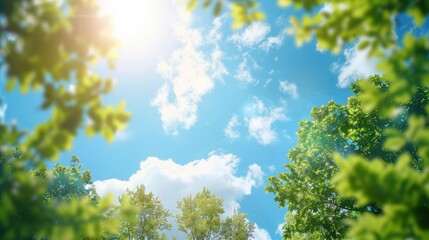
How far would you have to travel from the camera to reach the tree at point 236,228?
23.6 metres

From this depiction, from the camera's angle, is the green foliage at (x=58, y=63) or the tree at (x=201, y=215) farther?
the tree at (x=201, y=215)

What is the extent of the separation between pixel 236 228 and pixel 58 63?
80.2 ft

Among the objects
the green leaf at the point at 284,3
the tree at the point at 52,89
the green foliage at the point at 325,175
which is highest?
the green foliage at the point at 325,175

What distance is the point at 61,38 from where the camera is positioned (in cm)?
253

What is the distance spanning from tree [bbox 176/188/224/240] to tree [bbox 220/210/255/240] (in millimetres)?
1093

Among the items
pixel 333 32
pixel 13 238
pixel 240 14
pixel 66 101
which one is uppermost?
pixel 240 14

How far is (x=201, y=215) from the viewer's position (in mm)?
22391

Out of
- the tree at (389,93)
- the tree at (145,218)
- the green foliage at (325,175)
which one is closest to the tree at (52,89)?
the tree at (389,93)

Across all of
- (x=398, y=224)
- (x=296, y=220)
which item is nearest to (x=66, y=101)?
(x=398, y=224)

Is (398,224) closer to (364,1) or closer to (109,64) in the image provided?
(364,1)

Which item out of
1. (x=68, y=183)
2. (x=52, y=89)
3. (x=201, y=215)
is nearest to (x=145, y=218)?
(x=201, y=215)

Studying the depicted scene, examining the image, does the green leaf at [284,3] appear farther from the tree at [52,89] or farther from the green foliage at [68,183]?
the green foliage at [68,183]

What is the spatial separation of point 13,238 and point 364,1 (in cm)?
346

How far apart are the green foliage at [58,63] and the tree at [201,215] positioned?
20153mm
